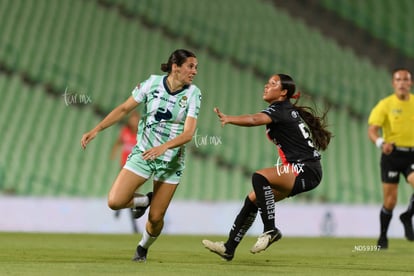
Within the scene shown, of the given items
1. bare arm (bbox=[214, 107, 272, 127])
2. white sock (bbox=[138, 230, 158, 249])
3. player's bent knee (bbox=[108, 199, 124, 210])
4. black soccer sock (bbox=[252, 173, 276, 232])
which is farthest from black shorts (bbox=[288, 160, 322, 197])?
player's bent knee (bbox=[108, 199, 124, 210])

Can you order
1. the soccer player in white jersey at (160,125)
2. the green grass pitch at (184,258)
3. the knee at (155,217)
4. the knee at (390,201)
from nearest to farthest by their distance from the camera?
the green grass pitch at (184,258) → the soccer player in white jersey at (160,125) → the knee at (155,217) → the knee at (390,201)

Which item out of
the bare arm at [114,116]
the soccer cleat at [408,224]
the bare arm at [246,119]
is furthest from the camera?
the soccer cleat at [408,224]

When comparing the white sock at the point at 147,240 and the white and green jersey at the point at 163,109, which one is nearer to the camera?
the white and green jersey at the point at 163,109

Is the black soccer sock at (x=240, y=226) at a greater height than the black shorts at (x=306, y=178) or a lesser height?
lesser

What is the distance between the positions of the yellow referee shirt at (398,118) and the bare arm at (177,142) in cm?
358

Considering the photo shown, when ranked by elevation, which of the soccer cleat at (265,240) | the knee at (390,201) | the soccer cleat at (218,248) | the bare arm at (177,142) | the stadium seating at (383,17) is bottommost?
the soccer cleat at (218,248)

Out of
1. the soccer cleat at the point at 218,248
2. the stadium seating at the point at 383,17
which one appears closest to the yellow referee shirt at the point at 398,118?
the soccer cleat at the point at 218,248

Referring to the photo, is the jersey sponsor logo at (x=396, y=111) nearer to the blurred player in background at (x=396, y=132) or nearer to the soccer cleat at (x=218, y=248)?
the blurred player in background at (x=396, y=132)

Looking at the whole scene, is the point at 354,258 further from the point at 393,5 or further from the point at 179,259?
the point at 393,5

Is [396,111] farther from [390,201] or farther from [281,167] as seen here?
[281,167]

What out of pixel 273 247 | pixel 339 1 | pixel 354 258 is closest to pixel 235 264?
pixel 354 258

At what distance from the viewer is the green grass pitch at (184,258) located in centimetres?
793

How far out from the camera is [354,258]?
32.6 feet

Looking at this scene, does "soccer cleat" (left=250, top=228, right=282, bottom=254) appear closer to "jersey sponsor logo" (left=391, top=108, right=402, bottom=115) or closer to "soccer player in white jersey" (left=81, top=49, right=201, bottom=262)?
"soccer player in white jersey" (left=81, top=49, right=201, bottom=262)
